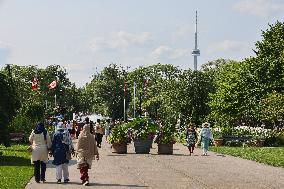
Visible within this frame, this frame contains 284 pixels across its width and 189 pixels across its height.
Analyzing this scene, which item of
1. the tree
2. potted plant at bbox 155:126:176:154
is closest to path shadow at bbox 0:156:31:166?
the tree

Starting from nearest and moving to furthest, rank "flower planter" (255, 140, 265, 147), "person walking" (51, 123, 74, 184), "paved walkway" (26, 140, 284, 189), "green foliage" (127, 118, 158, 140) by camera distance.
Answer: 1. "paved walkway" (26, 140, 284, 189)
2. "person walking" (51, 123, 74, 184)
3. "green foliage" (127, 118, 158, 140)
4. "flower planter" (255, 140, 265, 147)

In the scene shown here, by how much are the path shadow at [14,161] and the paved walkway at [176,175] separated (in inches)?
42.6

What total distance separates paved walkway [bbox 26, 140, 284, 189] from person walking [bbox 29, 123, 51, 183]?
1.06 feet

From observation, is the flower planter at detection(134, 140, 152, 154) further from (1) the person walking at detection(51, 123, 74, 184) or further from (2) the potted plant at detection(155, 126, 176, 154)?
(1) the person walking at detection(51, 123, 74, 184)

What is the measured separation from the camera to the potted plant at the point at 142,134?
2878 centimetres

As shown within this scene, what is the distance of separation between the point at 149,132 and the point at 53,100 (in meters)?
82.7

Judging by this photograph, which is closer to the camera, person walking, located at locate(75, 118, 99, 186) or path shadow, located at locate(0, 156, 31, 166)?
person walking, located at locate(75, 118, 99, 186)

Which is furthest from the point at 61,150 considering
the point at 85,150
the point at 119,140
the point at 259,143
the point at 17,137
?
the point at 259,143

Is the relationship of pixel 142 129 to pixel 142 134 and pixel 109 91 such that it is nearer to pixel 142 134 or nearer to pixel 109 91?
pixel 142 134

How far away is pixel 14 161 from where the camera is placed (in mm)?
21766

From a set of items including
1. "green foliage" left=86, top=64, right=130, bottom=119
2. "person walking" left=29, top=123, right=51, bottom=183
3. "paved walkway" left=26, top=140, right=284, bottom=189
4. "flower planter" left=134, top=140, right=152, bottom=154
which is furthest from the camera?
"green foliage" left=86, top=64, right=130, bottom=119

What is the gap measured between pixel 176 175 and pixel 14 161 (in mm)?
7098

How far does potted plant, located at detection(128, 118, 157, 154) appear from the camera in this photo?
28781 mm

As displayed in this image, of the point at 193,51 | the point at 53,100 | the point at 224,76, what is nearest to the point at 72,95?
the point at 53,100
